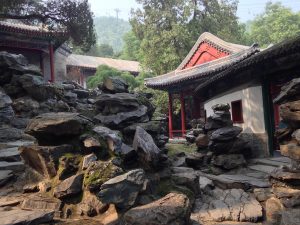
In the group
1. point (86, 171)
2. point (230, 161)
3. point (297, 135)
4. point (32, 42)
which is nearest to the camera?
point (86, 171)

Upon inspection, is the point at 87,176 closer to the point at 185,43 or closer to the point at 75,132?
the point at 75,132

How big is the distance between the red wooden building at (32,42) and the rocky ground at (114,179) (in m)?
10.3

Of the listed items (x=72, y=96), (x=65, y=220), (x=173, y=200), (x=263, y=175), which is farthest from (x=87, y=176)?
(x=72, y=96)

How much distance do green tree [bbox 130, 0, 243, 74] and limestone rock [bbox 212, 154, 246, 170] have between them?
50.4ft

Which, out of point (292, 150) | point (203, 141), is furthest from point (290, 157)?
point (203, 141)

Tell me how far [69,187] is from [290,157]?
4252 mm

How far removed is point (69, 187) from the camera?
4625mm

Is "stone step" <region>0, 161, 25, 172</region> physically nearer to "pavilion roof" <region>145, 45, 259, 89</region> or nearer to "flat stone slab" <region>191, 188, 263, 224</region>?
"flat stone slab" <region>191, 188, 263, 224</region>

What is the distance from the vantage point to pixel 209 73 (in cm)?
1694

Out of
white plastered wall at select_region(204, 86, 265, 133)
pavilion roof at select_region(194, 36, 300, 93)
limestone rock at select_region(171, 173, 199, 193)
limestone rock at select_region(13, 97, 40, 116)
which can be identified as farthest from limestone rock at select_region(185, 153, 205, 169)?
limestone rock at select_region(13, 97, 40, 116)

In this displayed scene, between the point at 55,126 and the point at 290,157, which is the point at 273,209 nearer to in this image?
the point at 290,157

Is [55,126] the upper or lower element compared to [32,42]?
lower

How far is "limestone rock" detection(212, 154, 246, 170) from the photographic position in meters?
9.77

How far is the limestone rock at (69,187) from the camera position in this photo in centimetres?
460
